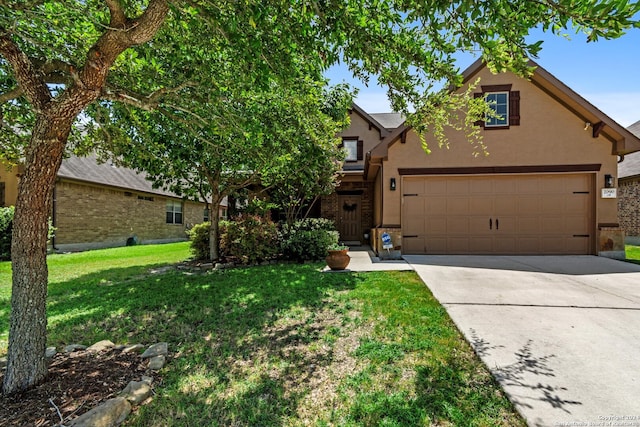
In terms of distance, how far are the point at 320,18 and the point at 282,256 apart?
25.2 feet

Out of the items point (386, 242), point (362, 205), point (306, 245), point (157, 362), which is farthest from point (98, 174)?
point (157, 362)

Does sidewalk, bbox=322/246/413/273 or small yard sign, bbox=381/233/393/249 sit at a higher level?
small yard sign, bbox=381/233/393/249

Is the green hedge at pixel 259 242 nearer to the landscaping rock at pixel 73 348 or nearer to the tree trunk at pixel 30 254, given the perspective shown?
the landscaping rock at pixel 73 348

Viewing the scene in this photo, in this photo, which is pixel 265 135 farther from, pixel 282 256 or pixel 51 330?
pixel 282 256

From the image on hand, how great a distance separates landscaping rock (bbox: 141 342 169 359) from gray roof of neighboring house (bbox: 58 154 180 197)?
430 inches

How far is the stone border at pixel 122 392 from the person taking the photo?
94.2 inches

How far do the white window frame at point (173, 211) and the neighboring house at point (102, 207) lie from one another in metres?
0.06

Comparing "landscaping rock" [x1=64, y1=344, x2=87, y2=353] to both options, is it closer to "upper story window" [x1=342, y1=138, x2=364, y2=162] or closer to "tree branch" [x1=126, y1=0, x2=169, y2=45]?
"tree branch" [x1=126, y1=0, x2=169, y2=45]

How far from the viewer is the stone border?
2.39 metres

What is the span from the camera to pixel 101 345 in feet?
12.4

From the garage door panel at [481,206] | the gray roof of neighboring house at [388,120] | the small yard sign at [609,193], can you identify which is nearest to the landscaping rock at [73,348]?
the garage door panel at [481,206]

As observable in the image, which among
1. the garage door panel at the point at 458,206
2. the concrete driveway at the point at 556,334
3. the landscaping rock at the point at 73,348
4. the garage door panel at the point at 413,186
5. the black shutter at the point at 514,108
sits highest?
the black shutter at the point at 514,108

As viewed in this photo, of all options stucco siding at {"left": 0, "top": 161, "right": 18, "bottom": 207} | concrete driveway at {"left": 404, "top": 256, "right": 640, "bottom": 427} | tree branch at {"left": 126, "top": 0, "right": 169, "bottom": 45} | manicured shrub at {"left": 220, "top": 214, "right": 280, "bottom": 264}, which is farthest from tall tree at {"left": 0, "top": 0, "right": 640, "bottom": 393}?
stucco siding at {"left": 0, "top": 161, "right": 18, "bottom": 207}

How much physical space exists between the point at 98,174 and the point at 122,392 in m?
15.5
